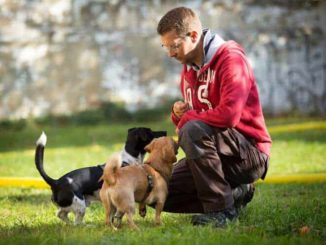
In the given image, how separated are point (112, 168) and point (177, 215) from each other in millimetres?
1178

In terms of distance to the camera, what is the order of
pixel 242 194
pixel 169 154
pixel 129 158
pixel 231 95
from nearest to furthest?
pixel 231 95 → pixel 169 154 → pixel 242 194 → pixel 129 158

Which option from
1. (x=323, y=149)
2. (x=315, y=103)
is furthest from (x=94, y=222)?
(x=315, y=103)

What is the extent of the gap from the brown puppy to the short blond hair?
2.79ft

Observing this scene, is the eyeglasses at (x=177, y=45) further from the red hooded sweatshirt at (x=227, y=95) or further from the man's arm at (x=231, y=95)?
the man's arm at (x=231, y=95)

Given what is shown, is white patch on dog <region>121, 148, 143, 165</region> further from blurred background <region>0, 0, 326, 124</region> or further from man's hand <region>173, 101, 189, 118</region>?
blurred background <region>0, 0, 326, 124</region>

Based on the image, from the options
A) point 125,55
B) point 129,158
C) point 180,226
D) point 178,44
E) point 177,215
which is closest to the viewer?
point 180,226

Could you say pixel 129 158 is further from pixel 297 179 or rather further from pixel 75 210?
pixel 297 179

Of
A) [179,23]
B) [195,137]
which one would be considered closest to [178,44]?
[179,23]

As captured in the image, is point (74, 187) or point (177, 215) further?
point (177, 215)

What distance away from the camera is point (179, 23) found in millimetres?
4910

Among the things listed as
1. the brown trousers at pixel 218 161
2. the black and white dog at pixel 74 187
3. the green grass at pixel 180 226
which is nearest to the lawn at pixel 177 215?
the green grass at pixel 180 226

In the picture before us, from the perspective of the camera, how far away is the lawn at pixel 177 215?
434 cm

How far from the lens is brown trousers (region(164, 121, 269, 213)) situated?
15.8 feet

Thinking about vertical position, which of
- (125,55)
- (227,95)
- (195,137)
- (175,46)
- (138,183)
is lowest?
(125,55)
